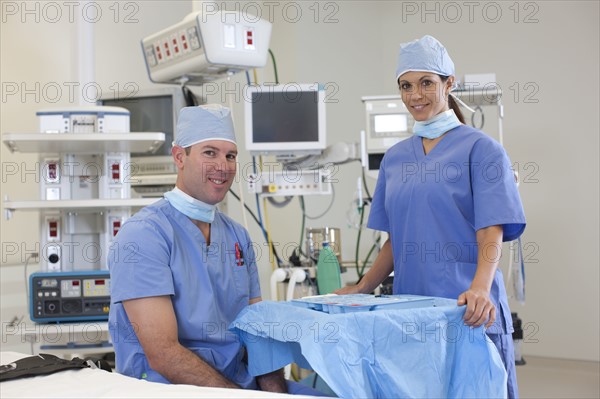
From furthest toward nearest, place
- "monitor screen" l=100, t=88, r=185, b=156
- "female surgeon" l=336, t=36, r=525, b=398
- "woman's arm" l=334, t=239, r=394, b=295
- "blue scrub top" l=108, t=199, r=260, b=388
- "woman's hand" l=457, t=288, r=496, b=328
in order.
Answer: "monitor screen" l=100, t=88, r=185, b=156 < "woman's arm" l=334, t=239, r=394, b=295 < "female surgeon" l=336, t=36, r=525, b=398 < "blue scrub top" l=108, t=199, r=260, b=388 < "woman's hand" l=457, t=288, r=496, b=328

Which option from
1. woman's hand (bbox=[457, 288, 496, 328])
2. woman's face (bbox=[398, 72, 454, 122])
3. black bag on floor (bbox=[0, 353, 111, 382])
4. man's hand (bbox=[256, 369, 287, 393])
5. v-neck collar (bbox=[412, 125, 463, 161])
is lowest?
man's hand (bbox=[256, 369, 287, 393])

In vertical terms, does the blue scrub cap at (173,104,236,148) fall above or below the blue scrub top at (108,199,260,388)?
above

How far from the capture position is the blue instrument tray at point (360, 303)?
1.61 m

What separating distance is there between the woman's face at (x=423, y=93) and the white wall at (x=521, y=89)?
3026 mm

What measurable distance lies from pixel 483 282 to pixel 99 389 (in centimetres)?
93

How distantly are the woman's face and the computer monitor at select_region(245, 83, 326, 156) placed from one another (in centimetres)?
147

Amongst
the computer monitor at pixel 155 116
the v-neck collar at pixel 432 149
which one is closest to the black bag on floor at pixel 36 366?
the v-neck collar at pixel 432 149

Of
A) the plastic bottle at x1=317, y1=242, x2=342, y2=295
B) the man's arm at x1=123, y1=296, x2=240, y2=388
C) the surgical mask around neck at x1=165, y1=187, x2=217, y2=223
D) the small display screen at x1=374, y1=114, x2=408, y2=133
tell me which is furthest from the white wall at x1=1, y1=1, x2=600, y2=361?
the man's arm at x1=123, y1=296, x2=240, y2=388

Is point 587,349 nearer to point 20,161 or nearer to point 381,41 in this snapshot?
point 381,41

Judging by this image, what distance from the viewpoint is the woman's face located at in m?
2.13

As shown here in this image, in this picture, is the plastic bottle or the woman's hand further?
the plastic bottle

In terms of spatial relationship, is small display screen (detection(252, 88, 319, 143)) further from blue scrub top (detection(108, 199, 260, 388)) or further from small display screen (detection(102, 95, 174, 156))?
blue scrub top (detection(108, 199, 260, 388))

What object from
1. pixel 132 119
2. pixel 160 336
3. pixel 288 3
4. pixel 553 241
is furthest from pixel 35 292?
pixel 553 241

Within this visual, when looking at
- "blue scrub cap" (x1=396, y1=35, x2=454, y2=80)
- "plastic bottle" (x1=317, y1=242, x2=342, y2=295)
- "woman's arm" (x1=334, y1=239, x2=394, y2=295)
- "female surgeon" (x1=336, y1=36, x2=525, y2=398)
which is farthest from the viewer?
"plastic bottle" (x1=317, y1=242, x2=342, y2=295)
